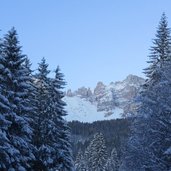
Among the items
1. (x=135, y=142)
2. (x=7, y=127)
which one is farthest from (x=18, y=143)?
(x=135, y=142)

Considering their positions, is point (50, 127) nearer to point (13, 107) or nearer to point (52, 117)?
point (52, 117)

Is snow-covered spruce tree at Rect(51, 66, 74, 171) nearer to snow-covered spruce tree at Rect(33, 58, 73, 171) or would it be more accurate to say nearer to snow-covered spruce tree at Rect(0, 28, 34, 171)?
snow-covered spruce tree at Rect(33, 58, 73, 171)

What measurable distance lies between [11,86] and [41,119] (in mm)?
7948

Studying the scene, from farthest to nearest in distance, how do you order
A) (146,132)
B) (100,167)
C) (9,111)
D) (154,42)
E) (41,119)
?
(100,167)
(154,42)
(41,119)
(9,111)
(146,132)

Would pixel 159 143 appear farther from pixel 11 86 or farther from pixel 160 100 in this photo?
pixel 11 86

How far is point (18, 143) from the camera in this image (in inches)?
1003

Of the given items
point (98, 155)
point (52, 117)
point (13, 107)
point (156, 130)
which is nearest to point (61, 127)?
point (52, 117)

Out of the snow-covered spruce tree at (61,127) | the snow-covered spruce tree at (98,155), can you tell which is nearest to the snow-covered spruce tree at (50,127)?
the snow-covered spruce tree at (61,127)

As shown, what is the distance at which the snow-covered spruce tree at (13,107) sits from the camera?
77.5 ft

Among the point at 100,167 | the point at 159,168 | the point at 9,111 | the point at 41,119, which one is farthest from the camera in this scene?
the point at 100,167

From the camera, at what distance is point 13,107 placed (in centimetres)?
2484

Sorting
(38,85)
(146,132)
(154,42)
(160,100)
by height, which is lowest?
(146,132)

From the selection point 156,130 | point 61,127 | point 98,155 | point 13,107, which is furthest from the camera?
point 98,155

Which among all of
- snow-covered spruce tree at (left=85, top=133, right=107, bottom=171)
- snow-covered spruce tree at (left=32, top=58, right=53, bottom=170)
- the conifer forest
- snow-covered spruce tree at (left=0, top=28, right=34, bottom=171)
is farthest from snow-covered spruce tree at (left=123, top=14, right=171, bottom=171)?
snow-covered spruce tree at (left=85, top=133, right=107, bottom=171)
